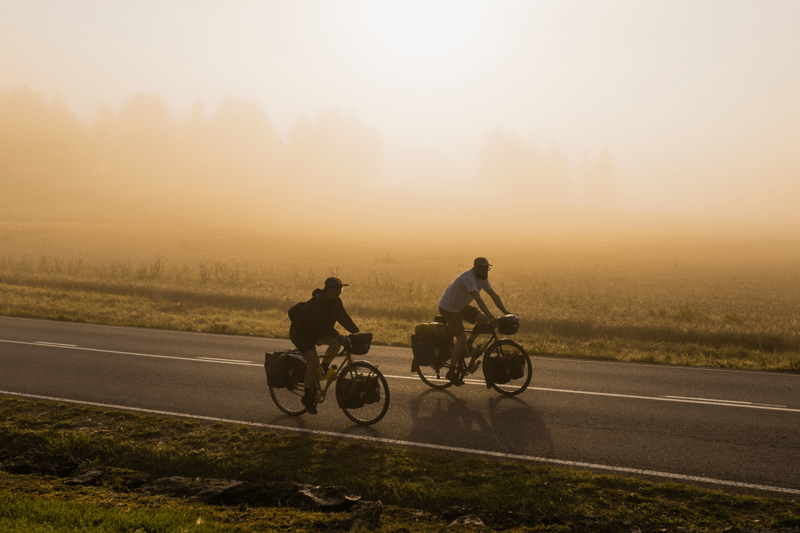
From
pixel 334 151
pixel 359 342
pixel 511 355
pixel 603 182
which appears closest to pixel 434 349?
pixel 511 355

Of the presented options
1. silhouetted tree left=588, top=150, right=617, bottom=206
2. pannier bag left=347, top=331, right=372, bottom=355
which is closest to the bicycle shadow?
pannier bag left=347, top=331, right=372, bottom=355

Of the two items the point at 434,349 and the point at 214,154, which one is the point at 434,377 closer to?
the point at 434,349

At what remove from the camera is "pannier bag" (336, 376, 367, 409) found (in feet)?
25.4

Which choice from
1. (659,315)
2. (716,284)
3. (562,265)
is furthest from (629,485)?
(562,265)

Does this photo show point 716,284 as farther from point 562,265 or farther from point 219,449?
point 219,449

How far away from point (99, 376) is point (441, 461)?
746 centimetres

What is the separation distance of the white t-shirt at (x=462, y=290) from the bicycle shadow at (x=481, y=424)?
63.7 inches

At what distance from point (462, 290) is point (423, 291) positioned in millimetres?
14884

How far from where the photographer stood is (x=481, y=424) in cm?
800

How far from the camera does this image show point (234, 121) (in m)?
121

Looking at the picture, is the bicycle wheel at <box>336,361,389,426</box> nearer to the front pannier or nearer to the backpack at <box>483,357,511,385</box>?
the front pannier

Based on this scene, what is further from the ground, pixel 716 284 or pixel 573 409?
pixel 716 284

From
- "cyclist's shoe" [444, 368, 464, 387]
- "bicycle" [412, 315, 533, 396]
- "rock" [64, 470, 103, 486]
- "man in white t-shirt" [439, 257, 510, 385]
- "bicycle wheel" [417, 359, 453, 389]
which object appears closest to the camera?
"rock" [64, 470, 103, 486]

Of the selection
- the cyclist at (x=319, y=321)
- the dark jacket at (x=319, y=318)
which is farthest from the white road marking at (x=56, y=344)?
the dark jacket at (x=319, y=318)
